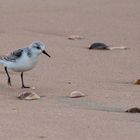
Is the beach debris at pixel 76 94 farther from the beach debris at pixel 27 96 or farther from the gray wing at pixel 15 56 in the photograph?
the gray wing at pixel 15 56

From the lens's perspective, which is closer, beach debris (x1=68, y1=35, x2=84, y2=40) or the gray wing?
the gray wing

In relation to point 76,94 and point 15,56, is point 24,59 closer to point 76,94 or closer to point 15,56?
point 15,56

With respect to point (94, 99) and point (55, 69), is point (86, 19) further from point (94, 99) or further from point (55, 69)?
point (94, 99)

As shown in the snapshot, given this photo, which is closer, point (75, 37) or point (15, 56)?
point (15, 56)

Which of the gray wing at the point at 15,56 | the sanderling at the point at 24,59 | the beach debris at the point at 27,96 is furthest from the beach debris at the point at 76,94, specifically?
the gray wing at the point at 15,56

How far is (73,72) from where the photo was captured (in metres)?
8.39

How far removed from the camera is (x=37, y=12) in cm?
1250

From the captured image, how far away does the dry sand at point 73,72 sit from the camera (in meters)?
5.66

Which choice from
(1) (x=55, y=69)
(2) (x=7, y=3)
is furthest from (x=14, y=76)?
(2) (x=7, y=3)

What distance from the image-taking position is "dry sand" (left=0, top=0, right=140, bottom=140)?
5664 mm

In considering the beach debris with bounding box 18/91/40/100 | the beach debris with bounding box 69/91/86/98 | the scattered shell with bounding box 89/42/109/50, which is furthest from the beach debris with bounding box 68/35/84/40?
the beach debris with bounding box 18/91/40/100

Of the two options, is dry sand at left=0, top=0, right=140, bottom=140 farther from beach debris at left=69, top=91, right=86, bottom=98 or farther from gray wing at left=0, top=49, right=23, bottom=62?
gray wing at left=0, top=49, right=23, bottom=62

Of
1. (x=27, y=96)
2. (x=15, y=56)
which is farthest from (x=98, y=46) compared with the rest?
(x=27, y=96)

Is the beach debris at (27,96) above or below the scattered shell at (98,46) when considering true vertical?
below
